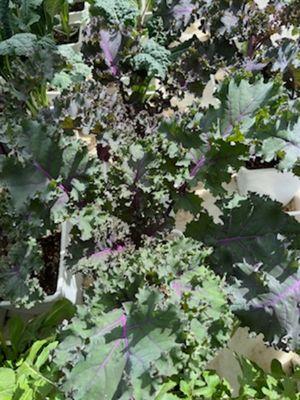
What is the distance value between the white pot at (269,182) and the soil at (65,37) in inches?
31.2

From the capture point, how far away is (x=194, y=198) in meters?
1.15

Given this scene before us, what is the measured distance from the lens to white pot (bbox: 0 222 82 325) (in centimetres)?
130

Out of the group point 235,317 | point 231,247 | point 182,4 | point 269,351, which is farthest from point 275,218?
point 182,4

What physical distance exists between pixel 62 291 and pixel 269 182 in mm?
547

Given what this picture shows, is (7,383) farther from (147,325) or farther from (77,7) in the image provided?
(77,7)

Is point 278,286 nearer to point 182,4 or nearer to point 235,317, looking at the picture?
point 235,317

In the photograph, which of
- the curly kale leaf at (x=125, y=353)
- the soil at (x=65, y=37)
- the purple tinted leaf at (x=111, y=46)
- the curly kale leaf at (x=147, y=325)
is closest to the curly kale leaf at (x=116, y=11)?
the purple tinted leaf at (x=111, y=46)

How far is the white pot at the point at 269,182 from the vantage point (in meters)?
1.43

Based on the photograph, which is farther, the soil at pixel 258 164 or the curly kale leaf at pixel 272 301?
the soil at pixel 258 164

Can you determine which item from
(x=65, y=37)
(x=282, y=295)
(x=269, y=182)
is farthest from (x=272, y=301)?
(x=65, y=37)

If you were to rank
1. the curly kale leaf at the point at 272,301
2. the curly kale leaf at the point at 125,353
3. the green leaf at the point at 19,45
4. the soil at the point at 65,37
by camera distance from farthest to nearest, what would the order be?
the soil at the point at 65,37, the green leaf at the point at 19,45, the curly kale leaf at the point at 272,301, the curly kale leaf at the point at 125,353

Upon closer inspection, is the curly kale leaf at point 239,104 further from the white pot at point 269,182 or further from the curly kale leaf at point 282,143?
the white pot at point 269,182

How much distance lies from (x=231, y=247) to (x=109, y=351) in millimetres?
333

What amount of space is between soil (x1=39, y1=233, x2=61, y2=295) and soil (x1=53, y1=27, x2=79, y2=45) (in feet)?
2.57
